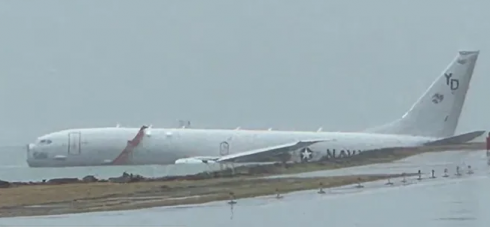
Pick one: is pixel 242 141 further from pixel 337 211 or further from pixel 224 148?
pixel 337 211

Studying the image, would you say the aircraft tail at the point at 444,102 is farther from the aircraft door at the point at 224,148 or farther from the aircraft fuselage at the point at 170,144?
the aircraft door at the point at 224,148

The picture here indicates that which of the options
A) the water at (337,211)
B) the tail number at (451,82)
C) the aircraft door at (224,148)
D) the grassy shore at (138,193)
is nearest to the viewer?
the water at (337,211)

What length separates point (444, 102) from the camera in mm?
53625

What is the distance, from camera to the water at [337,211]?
17.4 meters

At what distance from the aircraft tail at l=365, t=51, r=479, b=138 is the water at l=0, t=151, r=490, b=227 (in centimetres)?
2927

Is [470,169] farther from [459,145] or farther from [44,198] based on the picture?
[459,145]

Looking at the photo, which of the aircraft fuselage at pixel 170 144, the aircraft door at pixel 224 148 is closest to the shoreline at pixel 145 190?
the aircraft fuselage at pixel 170 144

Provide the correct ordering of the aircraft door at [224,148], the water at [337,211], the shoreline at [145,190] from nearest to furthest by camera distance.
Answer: the water at [337,211] < the shoreline at [145,190] < the aircraft door at [224,148]

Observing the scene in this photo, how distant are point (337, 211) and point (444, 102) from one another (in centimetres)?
3565

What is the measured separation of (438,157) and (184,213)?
17975 millimetres

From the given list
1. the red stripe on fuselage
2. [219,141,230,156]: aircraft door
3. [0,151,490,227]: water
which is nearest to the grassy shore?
[0,151,490,227]: water

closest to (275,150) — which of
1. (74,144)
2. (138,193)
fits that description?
(74,144)

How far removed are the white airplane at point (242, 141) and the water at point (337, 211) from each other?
28616mm

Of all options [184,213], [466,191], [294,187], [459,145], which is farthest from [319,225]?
[459,145]
